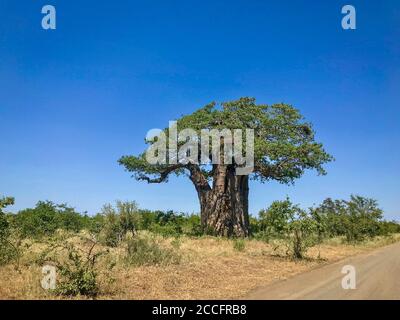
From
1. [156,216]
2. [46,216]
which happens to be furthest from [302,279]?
[156,216]

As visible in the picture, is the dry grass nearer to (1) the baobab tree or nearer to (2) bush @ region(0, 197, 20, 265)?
(2) bush @ region(0, 197, 20, 265)

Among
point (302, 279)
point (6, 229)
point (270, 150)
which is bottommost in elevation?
point (302, 279)

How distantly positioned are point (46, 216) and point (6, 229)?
50.1 ft

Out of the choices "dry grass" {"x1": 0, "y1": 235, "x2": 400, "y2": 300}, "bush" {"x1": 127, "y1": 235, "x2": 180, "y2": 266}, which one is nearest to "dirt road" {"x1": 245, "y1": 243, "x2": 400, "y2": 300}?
"dry grass" {"x1": 0, "y1": 235, "x2": 400, "y2": 300}

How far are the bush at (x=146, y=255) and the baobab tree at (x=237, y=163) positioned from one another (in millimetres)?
11916

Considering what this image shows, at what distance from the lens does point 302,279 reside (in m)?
12.3

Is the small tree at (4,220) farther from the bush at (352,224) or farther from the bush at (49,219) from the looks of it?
the bush at (352,224)

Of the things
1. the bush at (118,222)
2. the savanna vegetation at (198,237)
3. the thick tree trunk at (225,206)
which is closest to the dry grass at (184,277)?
the savanna vegetation at (198,237)

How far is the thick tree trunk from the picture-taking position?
27719 millimetres

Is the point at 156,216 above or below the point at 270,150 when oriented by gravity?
below

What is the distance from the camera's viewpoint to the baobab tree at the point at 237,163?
26391 millimetres

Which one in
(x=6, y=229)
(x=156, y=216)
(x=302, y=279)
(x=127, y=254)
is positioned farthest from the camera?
(x=156, y=216)
